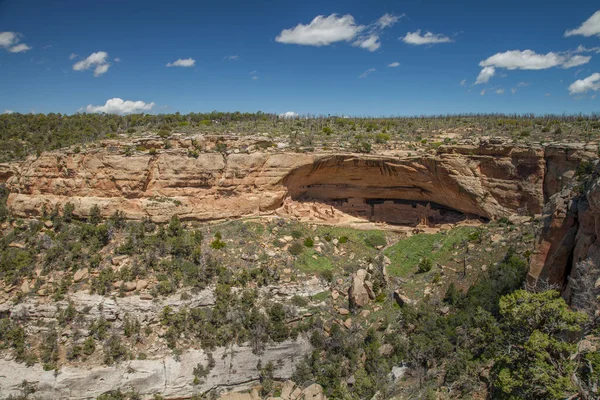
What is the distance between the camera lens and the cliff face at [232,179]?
2670cm

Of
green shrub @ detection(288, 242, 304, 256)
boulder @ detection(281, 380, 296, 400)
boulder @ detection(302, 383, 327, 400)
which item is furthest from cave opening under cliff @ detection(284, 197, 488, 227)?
boulder @ detection(302, 383, 327, 400)

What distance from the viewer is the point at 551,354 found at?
12477 millimetres

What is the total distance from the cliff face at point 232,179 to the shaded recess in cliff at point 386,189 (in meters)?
0.12

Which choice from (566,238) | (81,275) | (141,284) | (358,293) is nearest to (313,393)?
(358,293)

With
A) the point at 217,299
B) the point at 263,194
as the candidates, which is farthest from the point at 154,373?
the point at 263,194

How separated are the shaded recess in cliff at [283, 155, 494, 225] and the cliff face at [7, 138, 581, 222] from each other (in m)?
0.12

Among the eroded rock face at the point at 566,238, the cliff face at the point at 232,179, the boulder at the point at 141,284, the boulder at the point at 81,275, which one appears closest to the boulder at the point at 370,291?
the eroded rock face at the point at 566,238

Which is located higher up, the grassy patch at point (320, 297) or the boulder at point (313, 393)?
the grassy patch at point (320, 297)

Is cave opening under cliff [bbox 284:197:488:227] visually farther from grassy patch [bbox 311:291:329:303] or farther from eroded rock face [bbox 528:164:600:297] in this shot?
eroded rock face [bbox 528:164:600:297]

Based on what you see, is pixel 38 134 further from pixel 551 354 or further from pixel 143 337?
pixel 551 354

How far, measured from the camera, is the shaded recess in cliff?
2947cm

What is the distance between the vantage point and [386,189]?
3262 centimetres

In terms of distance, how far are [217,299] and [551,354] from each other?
17566 mm

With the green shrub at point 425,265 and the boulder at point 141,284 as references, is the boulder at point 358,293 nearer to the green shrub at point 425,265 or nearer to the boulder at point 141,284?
the green shrub at point 425,265
